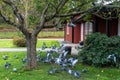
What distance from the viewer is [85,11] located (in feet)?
44.2

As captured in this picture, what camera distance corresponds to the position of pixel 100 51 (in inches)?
549

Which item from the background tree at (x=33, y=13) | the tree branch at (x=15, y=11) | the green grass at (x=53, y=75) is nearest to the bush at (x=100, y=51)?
the green grass at (x=53, y=75)

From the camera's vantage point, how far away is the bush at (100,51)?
1371cm

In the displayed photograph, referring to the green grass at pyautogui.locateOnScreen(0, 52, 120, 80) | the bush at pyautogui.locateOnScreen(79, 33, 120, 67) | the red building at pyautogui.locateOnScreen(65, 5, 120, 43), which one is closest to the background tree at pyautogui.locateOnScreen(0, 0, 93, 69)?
the green grass at pyautogui.locateOnScreen(0, 52, 120, 80)

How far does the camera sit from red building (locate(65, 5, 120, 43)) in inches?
634

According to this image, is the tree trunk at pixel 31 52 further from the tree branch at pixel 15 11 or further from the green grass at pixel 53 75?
the tree branch at pixel 15 11

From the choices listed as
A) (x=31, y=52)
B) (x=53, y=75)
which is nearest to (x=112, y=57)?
(x=53, y=75)

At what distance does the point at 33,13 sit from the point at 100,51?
3098 mm

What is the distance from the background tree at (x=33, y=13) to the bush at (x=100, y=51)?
1.44m

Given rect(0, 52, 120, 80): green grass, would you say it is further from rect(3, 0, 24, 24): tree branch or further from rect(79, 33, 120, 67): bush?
rect(3, 0, 24, 24): tree branch

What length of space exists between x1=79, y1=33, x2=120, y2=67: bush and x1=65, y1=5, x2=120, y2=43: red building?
1.05 m

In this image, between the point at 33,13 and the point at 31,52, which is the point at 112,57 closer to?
the point at 31,52

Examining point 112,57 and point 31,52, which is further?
point 112,57

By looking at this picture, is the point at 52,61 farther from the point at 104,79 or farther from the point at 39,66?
the point at 104,79
